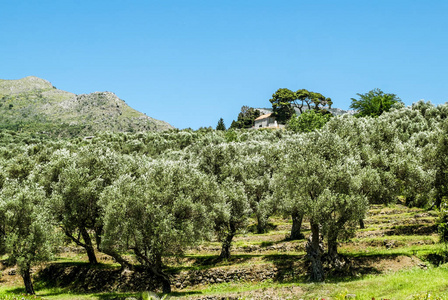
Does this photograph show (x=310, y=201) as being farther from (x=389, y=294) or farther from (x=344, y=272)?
(x=389, y=294)

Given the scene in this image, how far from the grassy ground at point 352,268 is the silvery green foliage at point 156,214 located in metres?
4.58

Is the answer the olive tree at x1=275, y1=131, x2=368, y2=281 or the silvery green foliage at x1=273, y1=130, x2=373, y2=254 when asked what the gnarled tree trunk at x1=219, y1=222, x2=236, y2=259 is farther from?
the olive tree at x1=275, y1=131, x2=368, y2=281

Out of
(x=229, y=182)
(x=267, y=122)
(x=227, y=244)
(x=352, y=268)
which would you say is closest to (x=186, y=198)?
(x=227, y=244)

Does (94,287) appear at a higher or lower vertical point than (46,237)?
lower

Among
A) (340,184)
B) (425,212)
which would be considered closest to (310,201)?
(340,184)

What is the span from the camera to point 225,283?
124ft

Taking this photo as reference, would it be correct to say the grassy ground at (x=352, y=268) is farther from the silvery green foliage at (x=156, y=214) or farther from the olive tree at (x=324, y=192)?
the silvery green foliage at (x=156, y=214)

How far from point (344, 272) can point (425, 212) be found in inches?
1016

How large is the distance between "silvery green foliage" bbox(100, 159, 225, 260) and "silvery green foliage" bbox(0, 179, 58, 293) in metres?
7.09

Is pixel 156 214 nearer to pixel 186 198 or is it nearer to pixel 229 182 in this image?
pixel 186 198

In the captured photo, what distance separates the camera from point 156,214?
32.4m

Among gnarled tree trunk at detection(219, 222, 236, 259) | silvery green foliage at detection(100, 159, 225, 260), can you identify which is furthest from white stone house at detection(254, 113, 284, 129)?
silvery green foliage at detection(100, 159, 225, 260)

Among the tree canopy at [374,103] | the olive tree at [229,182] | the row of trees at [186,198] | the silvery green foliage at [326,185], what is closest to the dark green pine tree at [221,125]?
the tree canopy at [374,103]

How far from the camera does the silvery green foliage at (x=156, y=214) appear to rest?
32219 millimetres
